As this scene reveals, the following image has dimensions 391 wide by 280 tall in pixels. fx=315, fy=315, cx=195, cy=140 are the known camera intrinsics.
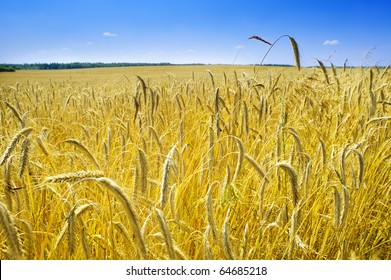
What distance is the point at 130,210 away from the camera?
0.61m

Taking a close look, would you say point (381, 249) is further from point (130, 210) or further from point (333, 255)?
point (130, 210)

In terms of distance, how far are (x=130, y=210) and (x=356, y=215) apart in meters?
0.87

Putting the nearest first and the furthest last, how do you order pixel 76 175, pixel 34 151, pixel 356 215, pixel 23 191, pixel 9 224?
pixel 9 224 → pixel 76 175 → pixel 23 191 → pixel 356 215 → pixel 34 151

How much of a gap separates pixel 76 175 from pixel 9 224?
15 cm

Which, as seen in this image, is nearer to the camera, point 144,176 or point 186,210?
point 144,176

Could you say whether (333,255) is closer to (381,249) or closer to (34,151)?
(381,249)
